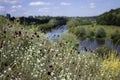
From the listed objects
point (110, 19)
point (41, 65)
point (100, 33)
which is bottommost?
point (100, 33)

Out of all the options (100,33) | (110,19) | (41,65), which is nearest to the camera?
(41,65)

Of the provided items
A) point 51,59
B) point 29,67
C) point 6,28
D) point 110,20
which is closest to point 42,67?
point 29,67

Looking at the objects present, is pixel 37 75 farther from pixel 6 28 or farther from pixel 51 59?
pixel 6 28

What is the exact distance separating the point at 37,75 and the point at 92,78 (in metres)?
1.22

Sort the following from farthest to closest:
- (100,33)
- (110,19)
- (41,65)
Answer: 1. (110,19)
2. (100,33)
3. (41,65)

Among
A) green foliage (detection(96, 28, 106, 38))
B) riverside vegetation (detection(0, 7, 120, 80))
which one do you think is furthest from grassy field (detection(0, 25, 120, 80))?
green foliage (detection(96, 28, 106, 38))

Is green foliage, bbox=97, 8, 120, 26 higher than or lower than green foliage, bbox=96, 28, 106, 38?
higher

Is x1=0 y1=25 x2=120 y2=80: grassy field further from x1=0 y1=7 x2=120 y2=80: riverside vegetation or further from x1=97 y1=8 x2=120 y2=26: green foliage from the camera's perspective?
x1=97 y1=8 x2=120 y2=26: green foliage

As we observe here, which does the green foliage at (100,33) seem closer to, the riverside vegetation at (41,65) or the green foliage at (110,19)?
the green foliage at (110,19)

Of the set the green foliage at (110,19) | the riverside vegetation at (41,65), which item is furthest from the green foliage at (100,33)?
the riverside vegetation at (41,65)

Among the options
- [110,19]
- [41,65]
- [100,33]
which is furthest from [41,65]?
[110,19]

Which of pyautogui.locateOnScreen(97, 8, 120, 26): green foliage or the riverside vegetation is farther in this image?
pyautogui.locateOnScreen(97, 8, 120, 26): green foliage

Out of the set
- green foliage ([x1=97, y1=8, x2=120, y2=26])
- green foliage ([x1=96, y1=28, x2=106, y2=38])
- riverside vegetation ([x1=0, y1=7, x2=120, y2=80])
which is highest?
riverside vegetation ([x1=0, y1=7, x2=120, y2=80])

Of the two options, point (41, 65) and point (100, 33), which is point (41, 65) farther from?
point (100, 33)
